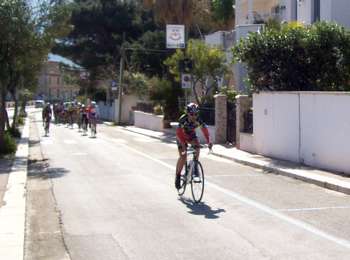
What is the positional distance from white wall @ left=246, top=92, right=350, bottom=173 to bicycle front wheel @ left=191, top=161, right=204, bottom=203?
4.78 meters

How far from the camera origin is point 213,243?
7.95 meters

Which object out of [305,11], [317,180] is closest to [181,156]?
[317,180]

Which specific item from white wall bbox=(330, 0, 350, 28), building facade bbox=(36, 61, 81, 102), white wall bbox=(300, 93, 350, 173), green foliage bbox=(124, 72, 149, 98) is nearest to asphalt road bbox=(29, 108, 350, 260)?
white wall bbox=(300, 93, 350, 173)

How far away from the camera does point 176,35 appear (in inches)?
1321

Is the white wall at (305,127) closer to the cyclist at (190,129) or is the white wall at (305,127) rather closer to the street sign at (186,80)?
the cyclist at (190,129)

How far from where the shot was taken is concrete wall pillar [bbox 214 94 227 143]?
25.0 m

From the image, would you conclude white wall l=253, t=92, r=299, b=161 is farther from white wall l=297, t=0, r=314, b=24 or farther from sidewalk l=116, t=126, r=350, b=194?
white wall l=297, t=0, r=314, b=24

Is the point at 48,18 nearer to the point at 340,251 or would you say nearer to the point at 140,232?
the point at 140,232

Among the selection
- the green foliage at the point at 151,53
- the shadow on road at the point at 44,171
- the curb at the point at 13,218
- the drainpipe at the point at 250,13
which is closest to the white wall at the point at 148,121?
the drainpipe at the point at 250,13

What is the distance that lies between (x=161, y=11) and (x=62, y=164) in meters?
19.0

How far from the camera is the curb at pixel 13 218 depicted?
7.75m

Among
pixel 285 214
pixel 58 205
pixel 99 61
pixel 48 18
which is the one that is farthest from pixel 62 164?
pixel 99 61

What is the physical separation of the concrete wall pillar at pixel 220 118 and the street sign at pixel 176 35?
29.8 ft

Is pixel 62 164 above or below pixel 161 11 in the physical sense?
below
